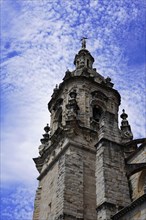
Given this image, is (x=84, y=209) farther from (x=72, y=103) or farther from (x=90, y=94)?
(x=90, y=94)

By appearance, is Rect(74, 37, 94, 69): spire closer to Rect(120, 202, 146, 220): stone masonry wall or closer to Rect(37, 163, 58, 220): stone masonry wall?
Rect(37, 163, 58, 220): stone masonry wall

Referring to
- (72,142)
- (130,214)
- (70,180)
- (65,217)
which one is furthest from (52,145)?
(130,214)

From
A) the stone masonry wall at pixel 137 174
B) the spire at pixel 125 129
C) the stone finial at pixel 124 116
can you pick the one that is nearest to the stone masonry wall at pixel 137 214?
the stone masonry wall at pixel 137 174

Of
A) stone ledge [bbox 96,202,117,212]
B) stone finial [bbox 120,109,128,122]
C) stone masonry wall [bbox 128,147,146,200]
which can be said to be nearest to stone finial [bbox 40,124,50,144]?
stone finial [bbox 120,109,128,122]

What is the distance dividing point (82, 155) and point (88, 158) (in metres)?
0.37

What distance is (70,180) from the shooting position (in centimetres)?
1633

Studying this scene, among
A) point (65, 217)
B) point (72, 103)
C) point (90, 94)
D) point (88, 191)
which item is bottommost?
point (65, 217)

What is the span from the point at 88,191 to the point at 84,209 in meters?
1.04

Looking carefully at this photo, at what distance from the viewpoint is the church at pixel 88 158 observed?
39.6ft

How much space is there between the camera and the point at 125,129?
22422mm

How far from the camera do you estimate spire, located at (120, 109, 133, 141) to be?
2157 centimetres

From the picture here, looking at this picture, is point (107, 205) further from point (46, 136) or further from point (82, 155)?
point (46, 136)

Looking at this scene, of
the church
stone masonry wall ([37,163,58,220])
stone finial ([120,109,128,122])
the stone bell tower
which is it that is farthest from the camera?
stone finial ([120,109,128,122])

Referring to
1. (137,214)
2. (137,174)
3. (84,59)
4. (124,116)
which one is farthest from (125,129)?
(137,214)
